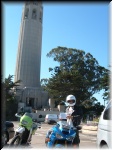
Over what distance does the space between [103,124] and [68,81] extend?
41929mm

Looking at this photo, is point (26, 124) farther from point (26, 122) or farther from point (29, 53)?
point (29, 53)

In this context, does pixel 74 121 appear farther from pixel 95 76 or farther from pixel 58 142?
pixel 95 76

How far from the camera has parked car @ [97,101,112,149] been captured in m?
5.63

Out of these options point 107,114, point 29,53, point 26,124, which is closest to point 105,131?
point 107,114

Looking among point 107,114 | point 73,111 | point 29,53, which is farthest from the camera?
point 29,53

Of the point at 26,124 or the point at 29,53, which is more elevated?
the point at 29,53

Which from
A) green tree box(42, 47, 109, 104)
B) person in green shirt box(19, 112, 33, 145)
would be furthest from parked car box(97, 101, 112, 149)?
green tree box(42, 47, 109, 104)

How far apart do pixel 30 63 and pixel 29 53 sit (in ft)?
7.03

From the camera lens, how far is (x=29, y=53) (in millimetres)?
64250

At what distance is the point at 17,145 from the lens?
7492mm

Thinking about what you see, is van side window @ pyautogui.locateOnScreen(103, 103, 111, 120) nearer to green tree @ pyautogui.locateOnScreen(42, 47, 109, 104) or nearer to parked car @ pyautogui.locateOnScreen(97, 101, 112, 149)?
parked car @ pyautogui.locateOnScreen(97, 101, 112, 149)

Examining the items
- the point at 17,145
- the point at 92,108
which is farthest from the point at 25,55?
the point at 17,145

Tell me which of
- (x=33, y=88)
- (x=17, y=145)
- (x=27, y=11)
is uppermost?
(x=27, y=11)

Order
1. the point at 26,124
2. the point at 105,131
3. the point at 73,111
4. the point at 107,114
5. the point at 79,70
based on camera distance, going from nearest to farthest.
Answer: the point at 105,131 → the point at 107,114 → the point at 73,111 → the point at 26,124 → the point at 79,70
